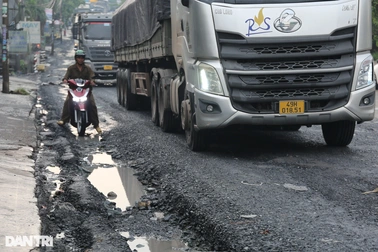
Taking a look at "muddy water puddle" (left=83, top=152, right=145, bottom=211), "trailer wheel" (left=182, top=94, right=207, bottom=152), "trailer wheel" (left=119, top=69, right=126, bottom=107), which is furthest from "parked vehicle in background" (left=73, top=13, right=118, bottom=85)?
"trailer wheel" (left=182, top=94, right=207, bottom=152)

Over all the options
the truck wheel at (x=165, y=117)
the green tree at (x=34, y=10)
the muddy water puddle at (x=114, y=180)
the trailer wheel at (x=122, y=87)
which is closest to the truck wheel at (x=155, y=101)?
the truck wheel at (x=165, y=117)

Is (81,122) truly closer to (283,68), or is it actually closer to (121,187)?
(121,187)

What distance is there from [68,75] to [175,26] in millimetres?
3150

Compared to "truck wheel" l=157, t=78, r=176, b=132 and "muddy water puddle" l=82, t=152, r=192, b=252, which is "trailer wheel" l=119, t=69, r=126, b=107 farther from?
"muddy water puddle" l=82, t=152, r=192, b=252

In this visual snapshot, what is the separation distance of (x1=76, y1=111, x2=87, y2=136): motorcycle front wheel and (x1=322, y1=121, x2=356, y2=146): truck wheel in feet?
16.5

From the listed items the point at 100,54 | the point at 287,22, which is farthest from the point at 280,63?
the point at 100,54

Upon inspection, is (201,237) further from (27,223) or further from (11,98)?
(11,98)

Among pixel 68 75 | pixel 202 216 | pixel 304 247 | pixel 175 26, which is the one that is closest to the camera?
pixel 304 247

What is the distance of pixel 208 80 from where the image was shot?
11.0 m

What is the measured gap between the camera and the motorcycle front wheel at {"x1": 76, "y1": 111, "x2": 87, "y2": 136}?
15.2 metres

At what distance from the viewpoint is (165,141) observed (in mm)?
13352

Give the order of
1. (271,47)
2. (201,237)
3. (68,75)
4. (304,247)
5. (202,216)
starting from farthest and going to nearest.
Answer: (68,75) → (271,47) → (202,216) → (201,237) → (304,247)

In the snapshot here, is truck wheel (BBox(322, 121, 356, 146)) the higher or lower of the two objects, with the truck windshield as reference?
lower

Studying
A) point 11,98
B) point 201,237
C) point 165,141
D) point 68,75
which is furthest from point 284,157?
point 11,98
